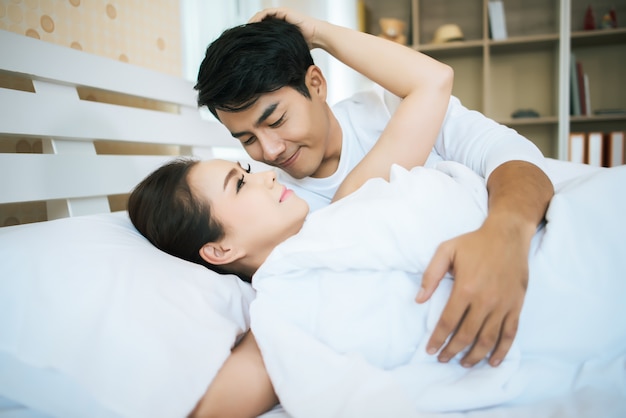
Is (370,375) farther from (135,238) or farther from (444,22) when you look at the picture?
(444,22)

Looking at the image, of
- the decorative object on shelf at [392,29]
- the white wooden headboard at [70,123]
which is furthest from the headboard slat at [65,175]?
the decorative object on shelf at [392,29]

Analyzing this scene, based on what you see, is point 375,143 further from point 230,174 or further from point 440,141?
point 230,174

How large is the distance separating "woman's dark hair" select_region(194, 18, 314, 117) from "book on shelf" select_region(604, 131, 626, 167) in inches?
99.7

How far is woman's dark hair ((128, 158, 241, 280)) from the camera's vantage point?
95cm

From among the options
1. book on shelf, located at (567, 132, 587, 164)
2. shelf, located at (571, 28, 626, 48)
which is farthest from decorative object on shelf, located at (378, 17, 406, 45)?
book on shelf, located at (567, 132, 587, 164)

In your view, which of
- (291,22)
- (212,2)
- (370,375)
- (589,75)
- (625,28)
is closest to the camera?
(370,375)

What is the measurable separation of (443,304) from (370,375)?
0.17m

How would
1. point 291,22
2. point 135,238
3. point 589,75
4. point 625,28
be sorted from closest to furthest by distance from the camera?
1. point 135,238
2. point 291,22
3. point 625,28
4. point 589,75

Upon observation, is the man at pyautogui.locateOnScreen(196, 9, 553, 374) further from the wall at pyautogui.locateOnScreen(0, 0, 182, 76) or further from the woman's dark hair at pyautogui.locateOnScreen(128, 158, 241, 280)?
the wall at pyautogui.locateOnScreen(0, 0, 182, 76)

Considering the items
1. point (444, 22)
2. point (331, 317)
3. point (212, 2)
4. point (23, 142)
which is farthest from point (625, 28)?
point (23, 142)

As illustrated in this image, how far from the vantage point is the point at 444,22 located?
3.34 m

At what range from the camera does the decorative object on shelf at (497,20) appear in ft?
10.0

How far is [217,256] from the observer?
3.20 feet

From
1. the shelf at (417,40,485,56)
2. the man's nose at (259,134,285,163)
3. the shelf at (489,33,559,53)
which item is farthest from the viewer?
the shelf at (417,40,485,56)
